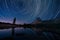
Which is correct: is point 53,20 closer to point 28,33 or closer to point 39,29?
point 39,29

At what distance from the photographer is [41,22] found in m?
7.02

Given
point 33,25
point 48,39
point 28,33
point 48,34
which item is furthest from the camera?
point 28,33

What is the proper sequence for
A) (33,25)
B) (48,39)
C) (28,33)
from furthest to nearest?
(28,33) < (33,25) < (48,39)

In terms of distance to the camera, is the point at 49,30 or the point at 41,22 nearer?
the point at 41,22

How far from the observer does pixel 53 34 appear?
24.2 feet

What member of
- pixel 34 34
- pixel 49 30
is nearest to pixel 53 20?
pixel 49 30

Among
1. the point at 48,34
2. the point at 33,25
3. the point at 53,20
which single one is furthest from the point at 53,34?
the point at 33,25

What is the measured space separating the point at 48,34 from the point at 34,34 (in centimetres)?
96

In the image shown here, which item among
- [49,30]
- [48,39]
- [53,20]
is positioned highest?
[53,20]

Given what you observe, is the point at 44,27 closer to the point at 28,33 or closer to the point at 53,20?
the point at 53,20

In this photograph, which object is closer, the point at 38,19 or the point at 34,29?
the point at 38,19

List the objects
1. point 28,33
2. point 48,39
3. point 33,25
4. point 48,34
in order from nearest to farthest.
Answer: point 48,39, point 33,25, point 48,34, point 28,33

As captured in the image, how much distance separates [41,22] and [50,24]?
0.69 metres

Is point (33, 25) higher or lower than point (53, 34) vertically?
higher
